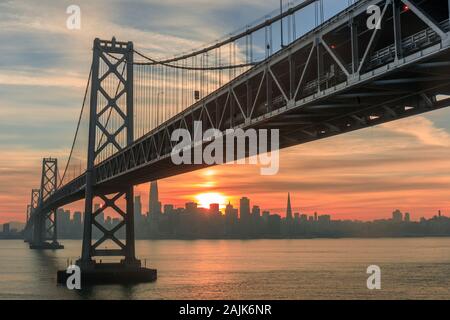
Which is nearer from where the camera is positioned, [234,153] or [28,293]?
[234,153]

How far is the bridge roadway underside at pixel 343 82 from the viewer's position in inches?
695

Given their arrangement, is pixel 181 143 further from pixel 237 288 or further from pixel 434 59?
pixel 237 288

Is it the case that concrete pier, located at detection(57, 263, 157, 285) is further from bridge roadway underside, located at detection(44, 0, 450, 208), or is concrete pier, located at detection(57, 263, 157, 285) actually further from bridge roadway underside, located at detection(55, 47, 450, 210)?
bridge roadway underside, located at detection(55, 47, 450, 210)

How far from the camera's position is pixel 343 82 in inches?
811

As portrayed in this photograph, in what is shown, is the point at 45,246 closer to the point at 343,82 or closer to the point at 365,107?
the point at 365,107

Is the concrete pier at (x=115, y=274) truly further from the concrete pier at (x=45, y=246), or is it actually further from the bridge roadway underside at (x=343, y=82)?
the concrete pier at (x=45, y=246)

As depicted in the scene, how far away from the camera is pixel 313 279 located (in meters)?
70.6

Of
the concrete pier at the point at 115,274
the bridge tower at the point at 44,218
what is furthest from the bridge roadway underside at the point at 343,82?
the bridge tower at the point at 44,218

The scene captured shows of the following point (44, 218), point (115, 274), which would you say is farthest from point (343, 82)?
point (44, 218)

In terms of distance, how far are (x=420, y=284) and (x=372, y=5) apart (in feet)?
169

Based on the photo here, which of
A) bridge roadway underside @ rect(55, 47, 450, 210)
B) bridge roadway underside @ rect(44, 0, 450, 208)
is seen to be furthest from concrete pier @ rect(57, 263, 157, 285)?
bridge roadway underside @ rect(55, 47, 450, 210)

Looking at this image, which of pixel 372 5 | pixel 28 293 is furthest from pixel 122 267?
pixel 372 5

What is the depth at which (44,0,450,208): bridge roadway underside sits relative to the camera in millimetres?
17661
